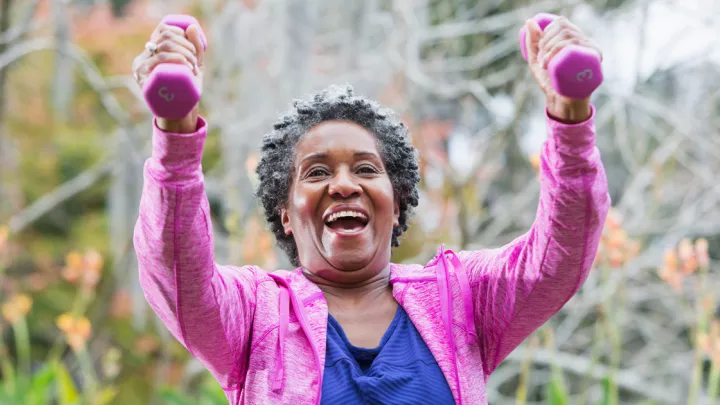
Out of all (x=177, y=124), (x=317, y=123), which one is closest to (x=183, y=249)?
(x=177, y=124)

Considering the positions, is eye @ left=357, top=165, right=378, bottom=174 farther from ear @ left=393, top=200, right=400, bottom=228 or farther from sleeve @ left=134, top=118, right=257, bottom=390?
sleeve @ left=134, top=118, right=257, bottom=390

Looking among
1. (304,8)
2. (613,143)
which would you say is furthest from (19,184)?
(613,143)

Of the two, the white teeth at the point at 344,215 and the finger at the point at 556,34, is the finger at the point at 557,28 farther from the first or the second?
the white teeth at the point at 344,215

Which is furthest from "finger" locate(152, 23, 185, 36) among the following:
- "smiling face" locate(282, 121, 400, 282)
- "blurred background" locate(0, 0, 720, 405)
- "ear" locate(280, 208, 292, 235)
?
"blurred background" locate(0, 0, 720, 405)

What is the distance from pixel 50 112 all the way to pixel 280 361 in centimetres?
787

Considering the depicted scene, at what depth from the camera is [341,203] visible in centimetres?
132

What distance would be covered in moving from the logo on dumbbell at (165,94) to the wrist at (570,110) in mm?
500

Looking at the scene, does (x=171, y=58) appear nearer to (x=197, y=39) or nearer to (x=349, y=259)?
(x=197, y=39)

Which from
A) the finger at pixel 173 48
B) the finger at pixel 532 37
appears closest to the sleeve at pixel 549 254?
the finger at pixel 532 37

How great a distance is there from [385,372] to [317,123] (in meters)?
0.43

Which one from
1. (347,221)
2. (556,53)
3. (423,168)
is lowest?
(347,221)

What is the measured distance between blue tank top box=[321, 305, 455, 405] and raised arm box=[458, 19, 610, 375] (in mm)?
139

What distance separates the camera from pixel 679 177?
6.55 meters

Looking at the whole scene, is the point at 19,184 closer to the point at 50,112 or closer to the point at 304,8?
the point at 50,112
